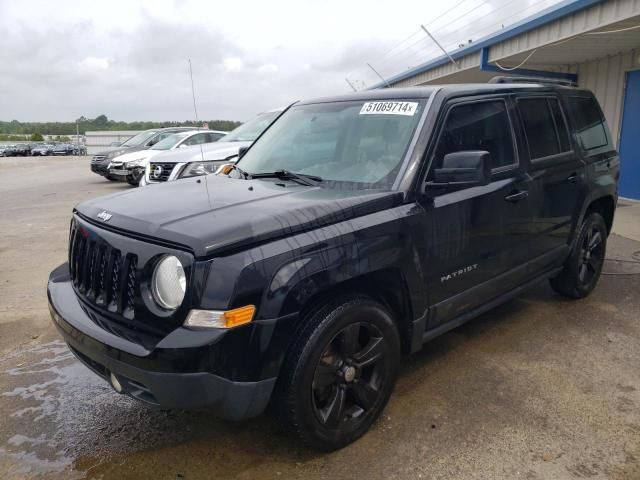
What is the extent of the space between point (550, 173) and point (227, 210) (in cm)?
264

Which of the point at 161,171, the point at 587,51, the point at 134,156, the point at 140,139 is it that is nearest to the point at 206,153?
the point at 161,171

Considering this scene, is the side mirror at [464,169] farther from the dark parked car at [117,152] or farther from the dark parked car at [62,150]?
the dark parked car at [62,150]

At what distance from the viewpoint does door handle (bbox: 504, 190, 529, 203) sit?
353cm

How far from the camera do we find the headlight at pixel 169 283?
229 centimetres

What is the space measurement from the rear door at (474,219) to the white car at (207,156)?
5.18 meters

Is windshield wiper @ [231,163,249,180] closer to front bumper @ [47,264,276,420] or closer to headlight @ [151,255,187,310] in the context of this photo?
headlight @ [151,255,187,310]

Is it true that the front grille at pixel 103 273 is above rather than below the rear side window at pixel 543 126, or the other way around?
below

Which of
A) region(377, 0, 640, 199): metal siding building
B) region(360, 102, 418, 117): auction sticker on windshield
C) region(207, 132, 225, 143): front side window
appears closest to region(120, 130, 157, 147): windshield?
region(207, 132, 225, 143): front side window

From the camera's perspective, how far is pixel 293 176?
10.9ft

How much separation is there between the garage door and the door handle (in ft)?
25.9

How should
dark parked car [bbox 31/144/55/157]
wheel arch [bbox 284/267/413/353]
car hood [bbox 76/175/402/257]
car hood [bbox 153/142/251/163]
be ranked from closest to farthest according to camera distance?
car hood [bbox 76/175/402/257] → wheel arch [bbox 284/267/413/353] → car hood [bbox 153/142/251/163] → dark parked car [bbox 31/144/55/157]

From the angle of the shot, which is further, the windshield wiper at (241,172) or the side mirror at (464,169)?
the windshield wiper at (241,172)

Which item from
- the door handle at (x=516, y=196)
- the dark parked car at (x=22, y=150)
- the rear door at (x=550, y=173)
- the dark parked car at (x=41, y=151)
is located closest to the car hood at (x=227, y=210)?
the door handle at (x=516, y=196)

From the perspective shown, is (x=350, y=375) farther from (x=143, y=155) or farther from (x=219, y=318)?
(x=143, y=155)
